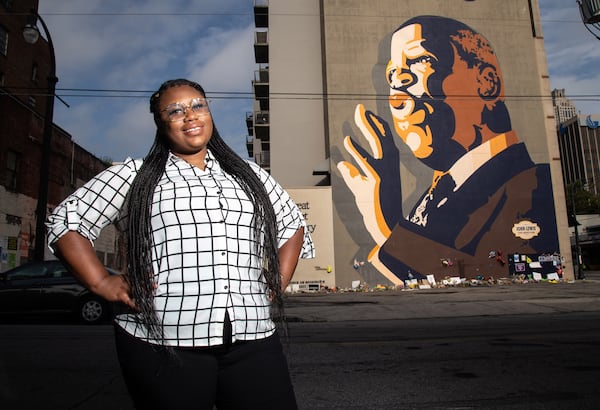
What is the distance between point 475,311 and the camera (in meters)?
12.1

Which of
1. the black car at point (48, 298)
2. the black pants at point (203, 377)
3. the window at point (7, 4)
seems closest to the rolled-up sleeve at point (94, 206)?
the black pants at point (203, 377)

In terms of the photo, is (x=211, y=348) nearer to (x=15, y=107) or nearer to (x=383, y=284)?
(x=15, y=107)

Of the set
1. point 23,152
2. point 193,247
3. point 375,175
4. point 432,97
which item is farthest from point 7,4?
point 193,247


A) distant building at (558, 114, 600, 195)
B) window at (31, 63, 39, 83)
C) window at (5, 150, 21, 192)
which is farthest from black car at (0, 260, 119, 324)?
distant building at (558, 114, 600, 195)

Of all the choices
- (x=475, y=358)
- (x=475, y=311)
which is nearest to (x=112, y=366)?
(x=475, y=358)

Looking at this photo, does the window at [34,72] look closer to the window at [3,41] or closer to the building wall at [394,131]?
the window at [3,41]

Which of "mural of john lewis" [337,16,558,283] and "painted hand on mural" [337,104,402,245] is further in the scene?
"mural of john lewis" [337,16,558,283]

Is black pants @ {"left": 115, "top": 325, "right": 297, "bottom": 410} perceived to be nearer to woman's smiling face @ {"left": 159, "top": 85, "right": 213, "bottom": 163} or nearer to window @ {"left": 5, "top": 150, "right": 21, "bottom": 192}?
woman's smiling face @ {"left": 159, "top": 85, "right": 213, "bottom": 163}

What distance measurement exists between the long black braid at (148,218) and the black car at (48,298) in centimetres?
944

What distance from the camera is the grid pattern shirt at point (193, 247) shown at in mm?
1744

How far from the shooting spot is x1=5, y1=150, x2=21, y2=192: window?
65.3ft

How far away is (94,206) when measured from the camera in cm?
190

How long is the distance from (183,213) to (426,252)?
2620cm

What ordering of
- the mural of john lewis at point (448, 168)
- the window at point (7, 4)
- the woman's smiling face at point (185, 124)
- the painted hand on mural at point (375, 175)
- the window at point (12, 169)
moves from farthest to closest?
the mural of john lewis at point (448, 168) → the painted hand on mural at point (375, 175) → the window at point (7, 4) → the window at point (12, 169) → the woman's smiling face at point (185, 124)
